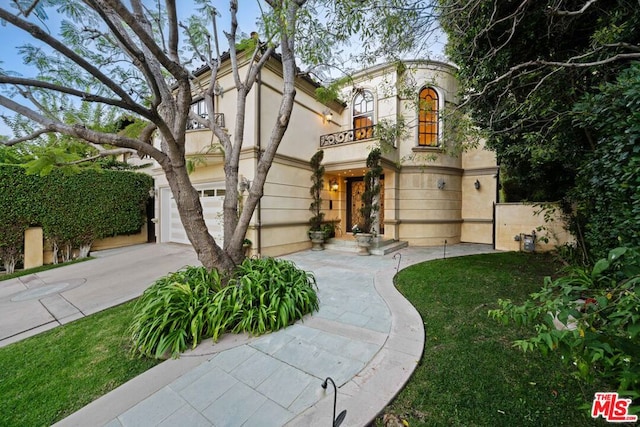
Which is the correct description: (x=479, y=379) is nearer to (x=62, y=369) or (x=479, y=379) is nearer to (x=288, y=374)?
(x=288, y=374)

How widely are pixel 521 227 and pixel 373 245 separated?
18.1ft

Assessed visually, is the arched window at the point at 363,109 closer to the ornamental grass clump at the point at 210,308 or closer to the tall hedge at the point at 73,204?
the ornamental grass clump at the point at 210,308

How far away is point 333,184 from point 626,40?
27.4 feet

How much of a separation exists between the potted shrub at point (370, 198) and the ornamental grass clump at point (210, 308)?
14.6ft

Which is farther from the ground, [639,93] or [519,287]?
[639,93]

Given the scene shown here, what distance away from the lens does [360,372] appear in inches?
97.4

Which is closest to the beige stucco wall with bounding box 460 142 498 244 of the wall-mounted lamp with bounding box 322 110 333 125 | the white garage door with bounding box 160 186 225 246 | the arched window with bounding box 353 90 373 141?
the arched window with bounding box 353 90 373 141

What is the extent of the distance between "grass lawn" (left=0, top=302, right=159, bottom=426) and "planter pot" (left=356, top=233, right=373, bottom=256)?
20.7ft

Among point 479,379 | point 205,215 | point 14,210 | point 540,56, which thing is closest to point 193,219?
point 479,379

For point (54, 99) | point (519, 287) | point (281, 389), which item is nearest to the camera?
point (281, 389)

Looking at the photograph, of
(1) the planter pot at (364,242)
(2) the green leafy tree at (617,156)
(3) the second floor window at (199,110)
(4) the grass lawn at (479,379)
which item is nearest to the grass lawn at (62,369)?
(4) the grass lawn at (479,379)

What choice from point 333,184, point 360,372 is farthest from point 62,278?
point 333,184

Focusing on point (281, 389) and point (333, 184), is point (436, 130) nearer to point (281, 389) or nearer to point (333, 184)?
point (333, 184)

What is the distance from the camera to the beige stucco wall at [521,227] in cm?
777
